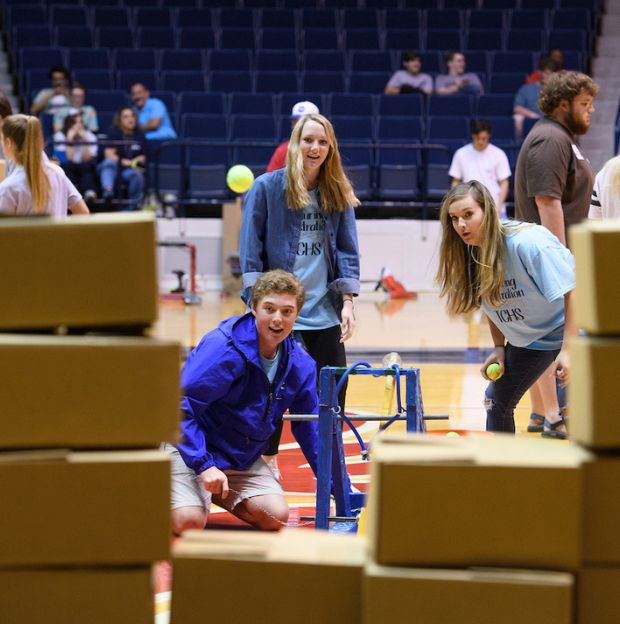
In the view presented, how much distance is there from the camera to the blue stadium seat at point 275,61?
43.9 feet

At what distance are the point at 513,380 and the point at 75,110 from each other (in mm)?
8753

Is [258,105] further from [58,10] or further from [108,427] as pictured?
[108,427]

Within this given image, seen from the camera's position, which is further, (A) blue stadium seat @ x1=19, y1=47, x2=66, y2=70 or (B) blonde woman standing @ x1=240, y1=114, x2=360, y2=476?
(A) blue stadium seat @ x1=19, y1=47, x2=66, y2=70

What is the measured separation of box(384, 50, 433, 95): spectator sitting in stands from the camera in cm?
1268

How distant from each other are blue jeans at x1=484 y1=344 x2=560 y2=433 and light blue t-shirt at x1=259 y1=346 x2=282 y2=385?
2.84ft

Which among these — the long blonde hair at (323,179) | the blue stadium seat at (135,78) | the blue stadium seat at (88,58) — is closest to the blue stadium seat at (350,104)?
the blue stadium seat at (135,78)

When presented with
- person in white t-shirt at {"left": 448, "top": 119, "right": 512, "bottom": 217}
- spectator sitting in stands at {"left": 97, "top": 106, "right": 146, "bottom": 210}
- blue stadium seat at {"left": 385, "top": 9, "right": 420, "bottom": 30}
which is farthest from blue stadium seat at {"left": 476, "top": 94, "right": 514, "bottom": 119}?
spectator sitting in stands at {"left": 97, "top": 106, "right": 146, "bottom": 210}

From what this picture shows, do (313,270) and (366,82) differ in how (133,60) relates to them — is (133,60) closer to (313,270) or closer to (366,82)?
(366,82)

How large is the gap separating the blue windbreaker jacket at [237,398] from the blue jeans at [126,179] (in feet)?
26.6

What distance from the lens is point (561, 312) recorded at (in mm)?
4074

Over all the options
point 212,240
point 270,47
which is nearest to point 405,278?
point 212,240

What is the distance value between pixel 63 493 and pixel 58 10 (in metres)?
12.9

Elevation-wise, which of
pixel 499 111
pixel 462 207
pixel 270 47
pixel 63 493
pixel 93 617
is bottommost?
pixel 93 617

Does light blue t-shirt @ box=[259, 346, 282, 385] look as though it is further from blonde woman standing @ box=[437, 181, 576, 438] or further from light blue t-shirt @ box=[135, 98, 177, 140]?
light blue t-shirt @ box=[135, 98, 177, 140]
